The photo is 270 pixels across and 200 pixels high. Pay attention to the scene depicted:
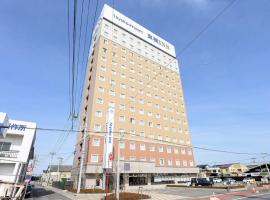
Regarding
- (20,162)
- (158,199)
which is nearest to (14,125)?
(20,162)

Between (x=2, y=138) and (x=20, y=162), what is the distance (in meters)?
4.49

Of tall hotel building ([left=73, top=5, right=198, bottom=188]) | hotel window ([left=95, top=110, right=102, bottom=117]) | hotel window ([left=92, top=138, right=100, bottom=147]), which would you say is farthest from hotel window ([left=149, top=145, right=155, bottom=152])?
hotel window ([left=95, top=110, right=102, bottom=117])

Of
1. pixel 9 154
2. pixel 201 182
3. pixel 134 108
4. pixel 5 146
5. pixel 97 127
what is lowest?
pixel 201 182

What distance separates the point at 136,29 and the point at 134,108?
95.9 feet

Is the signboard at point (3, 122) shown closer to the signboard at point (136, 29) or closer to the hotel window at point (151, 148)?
the hotel window at point (151, 148)

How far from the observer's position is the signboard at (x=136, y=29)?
185 feet

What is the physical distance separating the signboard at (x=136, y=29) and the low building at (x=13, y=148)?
3721 cm

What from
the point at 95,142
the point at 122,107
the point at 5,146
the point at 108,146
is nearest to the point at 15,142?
the point at 5,146

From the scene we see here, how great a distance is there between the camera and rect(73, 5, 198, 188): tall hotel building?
4058cm

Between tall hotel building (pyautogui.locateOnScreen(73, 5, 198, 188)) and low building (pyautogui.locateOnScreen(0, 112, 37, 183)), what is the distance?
10126mm

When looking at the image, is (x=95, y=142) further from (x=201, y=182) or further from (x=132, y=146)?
(x=201, y=182)

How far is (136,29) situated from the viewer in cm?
6362

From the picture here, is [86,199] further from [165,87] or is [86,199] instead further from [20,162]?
[165,87]

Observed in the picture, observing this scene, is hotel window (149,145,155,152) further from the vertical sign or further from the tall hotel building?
the vertical sign
